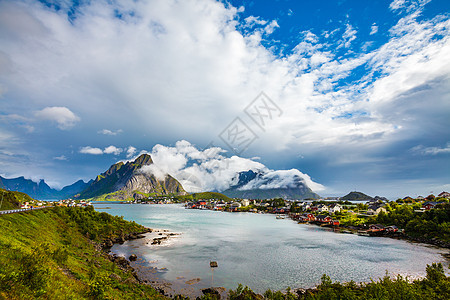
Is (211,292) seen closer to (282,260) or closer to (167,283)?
(167,283)

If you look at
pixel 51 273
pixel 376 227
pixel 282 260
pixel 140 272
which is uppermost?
pixel 51 273

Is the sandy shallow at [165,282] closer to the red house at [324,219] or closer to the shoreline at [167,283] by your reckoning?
the shoreline at [167,283]

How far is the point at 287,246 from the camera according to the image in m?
52.4

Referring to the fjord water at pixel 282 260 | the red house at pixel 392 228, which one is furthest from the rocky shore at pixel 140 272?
the red house at pixel 392 228

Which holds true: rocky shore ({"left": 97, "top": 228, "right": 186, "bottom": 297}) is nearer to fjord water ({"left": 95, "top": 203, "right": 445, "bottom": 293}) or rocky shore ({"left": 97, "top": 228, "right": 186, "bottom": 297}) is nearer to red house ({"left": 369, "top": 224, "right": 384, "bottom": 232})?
fjord water ({"left": 95, "top": 203, "right": 445, "bottom": 293})

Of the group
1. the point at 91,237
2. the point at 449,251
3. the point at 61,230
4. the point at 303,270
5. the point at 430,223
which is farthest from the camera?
the point at 430,223

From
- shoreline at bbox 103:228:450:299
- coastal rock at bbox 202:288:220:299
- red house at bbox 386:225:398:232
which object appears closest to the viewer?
coastal rock at bbox 202:288:220:299

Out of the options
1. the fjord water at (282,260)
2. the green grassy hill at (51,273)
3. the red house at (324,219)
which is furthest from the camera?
the red house at (324,219)

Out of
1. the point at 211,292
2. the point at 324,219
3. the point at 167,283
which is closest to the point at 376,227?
the point at 324,219

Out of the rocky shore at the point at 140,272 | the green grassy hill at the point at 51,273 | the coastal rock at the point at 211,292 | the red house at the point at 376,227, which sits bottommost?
the rocky shore at the point at 140,272

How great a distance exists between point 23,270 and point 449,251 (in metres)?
71.4

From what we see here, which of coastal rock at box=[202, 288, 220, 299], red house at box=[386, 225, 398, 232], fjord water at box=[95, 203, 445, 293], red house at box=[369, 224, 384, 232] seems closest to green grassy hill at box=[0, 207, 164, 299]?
coastal rock at box=[202, 288, 220, 299]

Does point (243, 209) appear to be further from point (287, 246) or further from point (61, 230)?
point (61, 230)

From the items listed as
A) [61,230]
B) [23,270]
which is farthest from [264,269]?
[61,230]
